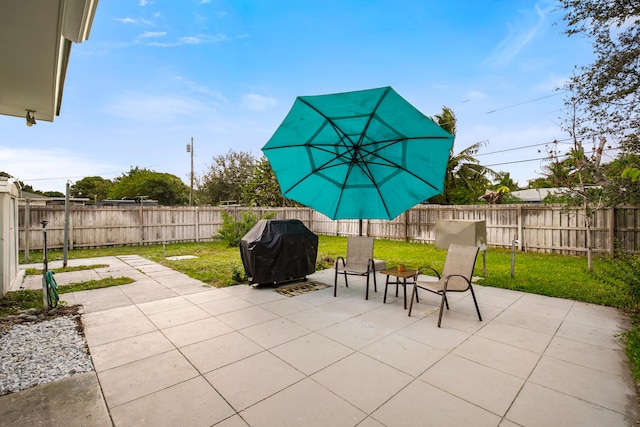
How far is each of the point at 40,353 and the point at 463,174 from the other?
17.9 m

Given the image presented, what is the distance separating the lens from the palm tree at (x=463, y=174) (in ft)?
51.6

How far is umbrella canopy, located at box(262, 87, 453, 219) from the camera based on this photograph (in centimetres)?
343

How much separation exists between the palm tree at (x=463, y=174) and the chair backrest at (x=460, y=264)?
42.1 ft

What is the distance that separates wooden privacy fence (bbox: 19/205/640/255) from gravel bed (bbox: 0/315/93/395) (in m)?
7.10

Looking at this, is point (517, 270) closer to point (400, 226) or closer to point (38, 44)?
point (400, 226)

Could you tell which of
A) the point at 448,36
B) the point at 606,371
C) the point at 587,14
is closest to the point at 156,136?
the point at 448,36

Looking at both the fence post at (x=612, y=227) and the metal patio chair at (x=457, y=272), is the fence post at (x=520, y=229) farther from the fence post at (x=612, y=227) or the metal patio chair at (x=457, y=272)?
the metal patio chair at (x=457, y=272)

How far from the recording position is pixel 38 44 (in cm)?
245

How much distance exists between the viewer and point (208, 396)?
2100mm

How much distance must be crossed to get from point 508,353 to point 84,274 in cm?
804

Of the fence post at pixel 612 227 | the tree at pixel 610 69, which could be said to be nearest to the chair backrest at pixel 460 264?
the tree at pixel 610 69

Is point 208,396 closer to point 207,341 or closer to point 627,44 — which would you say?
point 207,341

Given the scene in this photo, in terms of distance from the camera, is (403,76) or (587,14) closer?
(587,14)

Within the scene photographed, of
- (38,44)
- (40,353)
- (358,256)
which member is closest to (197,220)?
(358,256)
